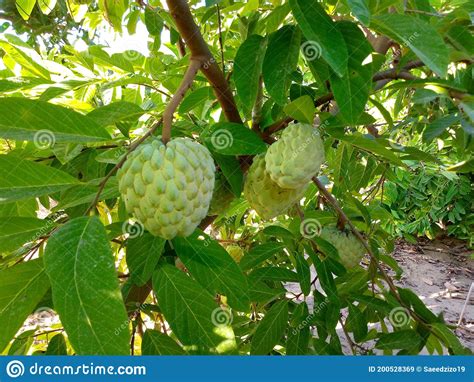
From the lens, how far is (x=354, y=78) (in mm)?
807

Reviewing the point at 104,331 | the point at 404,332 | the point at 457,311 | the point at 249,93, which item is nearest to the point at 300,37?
the point at 249,93

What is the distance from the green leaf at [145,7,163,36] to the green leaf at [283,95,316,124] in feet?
2.48

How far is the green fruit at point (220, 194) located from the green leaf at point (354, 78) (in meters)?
0.33

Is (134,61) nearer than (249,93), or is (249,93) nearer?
(249,93)

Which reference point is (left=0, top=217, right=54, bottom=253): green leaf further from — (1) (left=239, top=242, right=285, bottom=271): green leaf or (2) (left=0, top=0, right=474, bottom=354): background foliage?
(1) (left=239, top=242, right=285, bottom=271): green leaf

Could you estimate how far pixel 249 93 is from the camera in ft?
Answer: 2.92

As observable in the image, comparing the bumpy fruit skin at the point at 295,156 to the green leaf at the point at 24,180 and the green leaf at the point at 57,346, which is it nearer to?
the green leaf at the point at 24,180

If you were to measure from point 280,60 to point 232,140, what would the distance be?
18 centimetres

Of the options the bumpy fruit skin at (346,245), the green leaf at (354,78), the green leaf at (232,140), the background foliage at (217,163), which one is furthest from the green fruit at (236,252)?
the green leaf at (354,78)

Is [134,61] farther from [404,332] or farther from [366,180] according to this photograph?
[404,332]

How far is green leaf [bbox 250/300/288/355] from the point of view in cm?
110

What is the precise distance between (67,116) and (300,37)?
17.5 inches

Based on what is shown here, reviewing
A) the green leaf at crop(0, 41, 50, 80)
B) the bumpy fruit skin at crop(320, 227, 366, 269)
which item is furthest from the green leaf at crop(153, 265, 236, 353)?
the green leaf at crop(0, 41, 50, 80)

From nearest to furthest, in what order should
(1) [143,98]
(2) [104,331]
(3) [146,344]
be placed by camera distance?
(2) [104,331]
(3) [146,344]
(1) [143,98]
